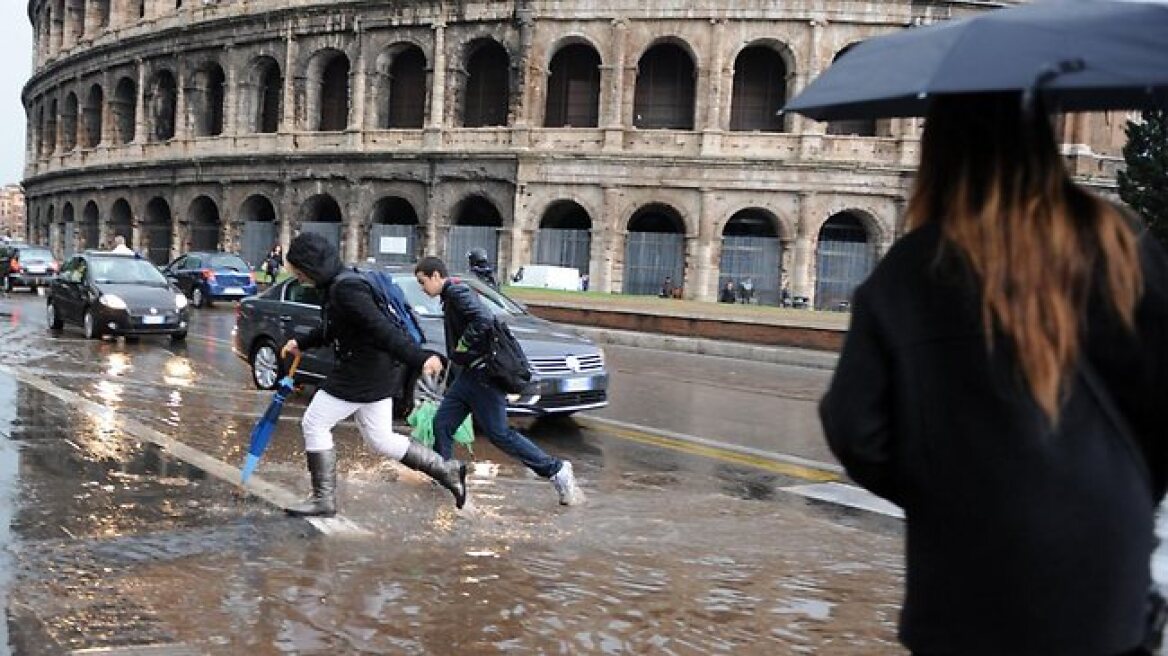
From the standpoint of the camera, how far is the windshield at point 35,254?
30605 mm

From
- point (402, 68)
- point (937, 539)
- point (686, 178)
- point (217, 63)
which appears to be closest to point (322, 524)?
point (937, 539)

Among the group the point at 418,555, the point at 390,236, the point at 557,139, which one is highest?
the point at 557,139

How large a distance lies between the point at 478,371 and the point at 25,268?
2798 centimetres

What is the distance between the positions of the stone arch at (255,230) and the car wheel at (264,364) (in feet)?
99.0

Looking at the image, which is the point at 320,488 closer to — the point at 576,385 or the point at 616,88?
the point at 576,385

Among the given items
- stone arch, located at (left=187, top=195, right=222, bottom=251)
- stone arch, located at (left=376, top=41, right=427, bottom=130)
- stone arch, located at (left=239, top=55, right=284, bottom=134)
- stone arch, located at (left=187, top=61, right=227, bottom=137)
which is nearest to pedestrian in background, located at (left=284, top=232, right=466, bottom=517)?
stone arch, located at (left=376, top=41, right=427, bottom=130)

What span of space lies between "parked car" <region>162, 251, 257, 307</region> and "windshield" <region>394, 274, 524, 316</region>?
1853 cm

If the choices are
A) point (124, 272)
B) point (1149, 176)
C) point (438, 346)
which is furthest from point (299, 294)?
point (1149, 176)

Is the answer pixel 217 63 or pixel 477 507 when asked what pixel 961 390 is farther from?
pixel 217 63

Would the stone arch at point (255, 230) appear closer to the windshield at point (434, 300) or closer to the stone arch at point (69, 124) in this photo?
the stone arch at point (69, 124)

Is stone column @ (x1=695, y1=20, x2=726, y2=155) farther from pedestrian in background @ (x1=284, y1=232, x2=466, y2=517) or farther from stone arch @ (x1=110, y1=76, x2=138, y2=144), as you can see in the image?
pedestrian in background @ (x1=284, y1=232, x2=466, y2=517)

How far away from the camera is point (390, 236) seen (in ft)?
126

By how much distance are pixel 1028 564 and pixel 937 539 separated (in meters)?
0.17

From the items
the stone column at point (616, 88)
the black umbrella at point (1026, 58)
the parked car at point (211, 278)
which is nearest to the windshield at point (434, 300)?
the black umbrella at point (1026, 58)
